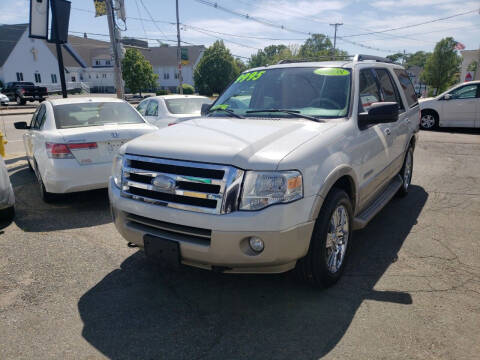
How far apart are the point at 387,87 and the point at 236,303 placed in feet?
11.3

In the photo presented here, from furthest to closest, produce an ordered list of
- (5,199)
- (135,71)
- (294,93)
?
(135,71) < (5,199) < (294,93)

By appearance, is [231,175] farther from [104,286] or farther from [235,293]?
[104,286]

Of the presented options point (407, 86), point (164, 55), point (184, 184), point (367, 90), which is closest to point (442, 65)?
point (407, 86)

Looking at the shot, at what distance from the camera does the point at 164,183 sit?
2.91m

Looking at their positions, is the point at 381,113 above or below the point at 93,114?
above

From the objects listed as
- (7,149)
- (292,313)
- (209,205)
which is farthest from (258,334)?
(7,149)

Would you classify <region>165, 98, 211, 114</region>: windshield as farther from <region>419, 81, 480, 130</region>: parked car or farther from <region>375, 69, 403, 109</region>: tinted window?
<region>419, 81, 480, 130</region>: parked car

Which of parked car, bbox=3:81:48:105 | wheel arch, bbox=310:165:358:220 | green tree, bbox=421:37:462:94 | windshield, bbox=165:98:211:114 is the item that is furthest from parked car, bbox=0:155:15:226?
green tree, bbox=421:37:462:94

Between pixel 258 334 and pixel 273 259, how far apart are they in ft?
1.80

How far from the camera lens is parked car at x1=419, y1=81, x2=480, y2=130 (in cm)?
1289

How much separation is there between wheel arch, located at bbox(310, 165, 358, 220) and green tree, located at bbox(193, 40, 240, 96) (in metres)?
47.4

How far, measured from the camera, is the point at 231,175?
2688mm

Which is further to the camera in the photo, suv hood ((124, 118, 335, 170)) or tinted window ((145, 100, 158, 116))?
tinted window ((145, 100, 158, 116))

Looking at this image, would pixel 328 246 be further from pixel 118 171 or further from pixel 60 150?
pixel 60 150
